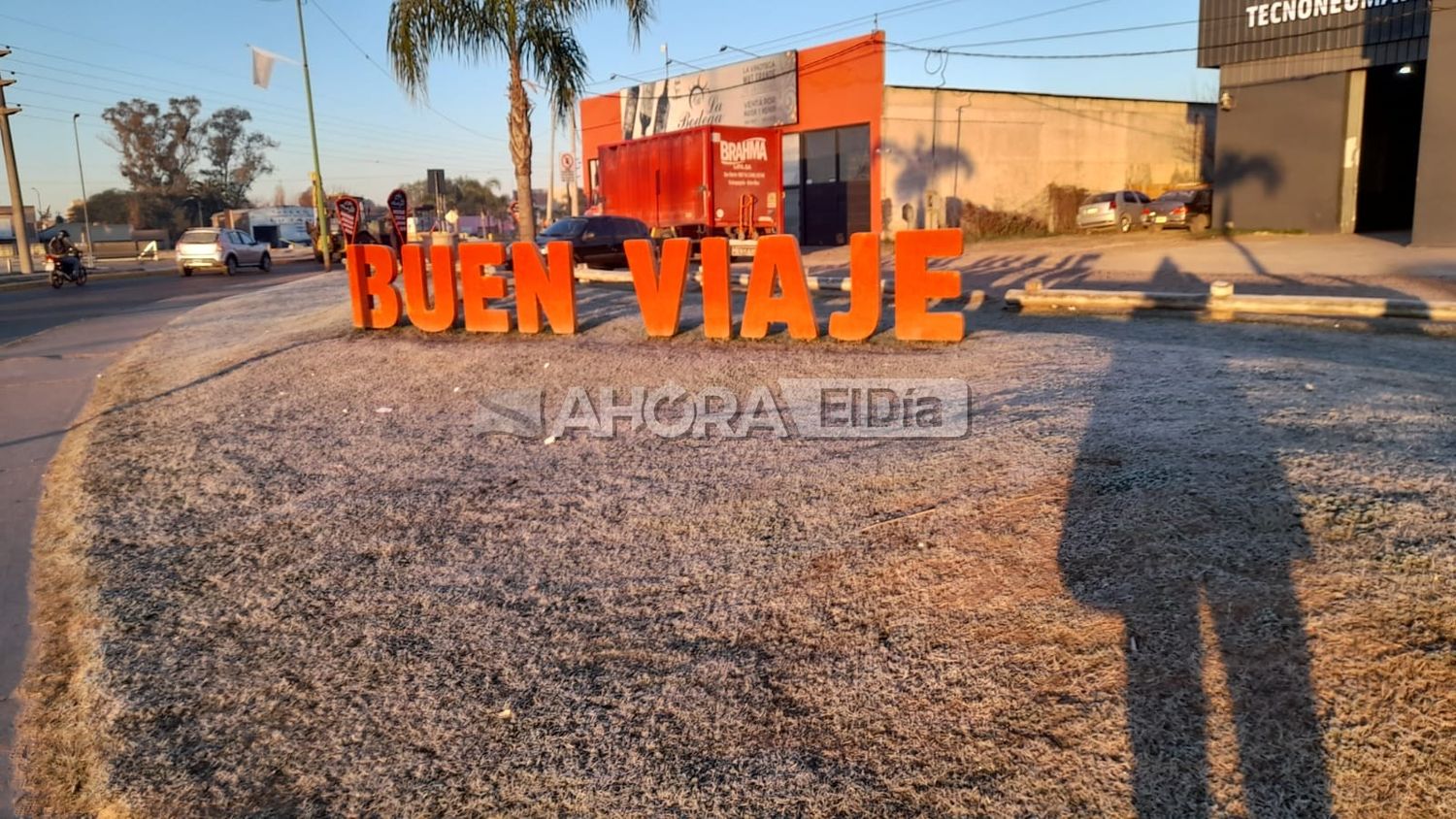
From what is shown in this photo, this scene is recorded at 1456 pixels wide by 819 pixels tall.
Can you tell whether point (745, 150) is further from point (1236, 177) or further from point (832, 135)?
point (1236, 177)

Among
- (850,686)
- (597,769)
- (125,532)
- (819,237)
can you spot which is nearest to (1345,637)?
(850,686)

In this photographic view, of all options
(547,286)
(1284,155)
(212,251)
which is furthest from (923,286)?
(212,251)

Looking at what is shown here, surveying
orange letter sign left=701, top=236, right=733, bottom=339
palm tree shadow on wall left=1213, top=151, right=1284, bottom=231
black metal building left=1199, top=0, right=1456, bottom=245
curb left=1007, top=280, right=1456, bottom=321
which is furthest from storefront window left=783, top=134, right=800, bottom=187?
orange letter sign left=701, top=236, right=733, bottom=339

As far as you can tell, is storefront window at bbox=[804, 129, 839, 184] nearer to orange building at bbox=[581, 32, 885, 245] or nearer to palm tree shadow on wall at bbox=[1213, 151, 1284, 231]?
orange building at bbox=[581, 32, 885, 245]

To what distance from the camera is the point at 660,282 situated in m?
10.7

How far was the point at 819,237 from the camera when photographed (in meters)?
34.7

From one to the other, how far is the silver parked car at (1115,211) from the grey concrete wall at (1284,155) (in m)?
4.32

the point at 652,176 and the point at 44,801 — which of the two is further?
the point at 652,176

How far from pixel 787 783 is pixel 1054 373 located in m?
5.19

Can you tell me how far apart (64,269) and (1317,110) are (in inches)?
1273

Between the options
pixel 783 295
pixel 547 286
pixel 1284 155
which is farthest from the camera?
pixel 1284 155

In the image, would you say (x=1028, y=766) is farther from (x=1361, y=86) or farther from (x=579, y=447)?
(x=1361, y=86)

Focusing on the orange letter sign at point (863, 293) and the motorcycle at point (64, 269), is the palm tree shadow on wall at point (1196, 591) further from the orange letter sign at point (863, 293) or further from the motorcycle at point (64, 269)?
the motorcycle at point (64, 269)

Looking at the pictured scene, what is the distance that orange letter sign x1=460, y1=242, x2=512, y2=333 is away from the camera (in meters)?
11.9
